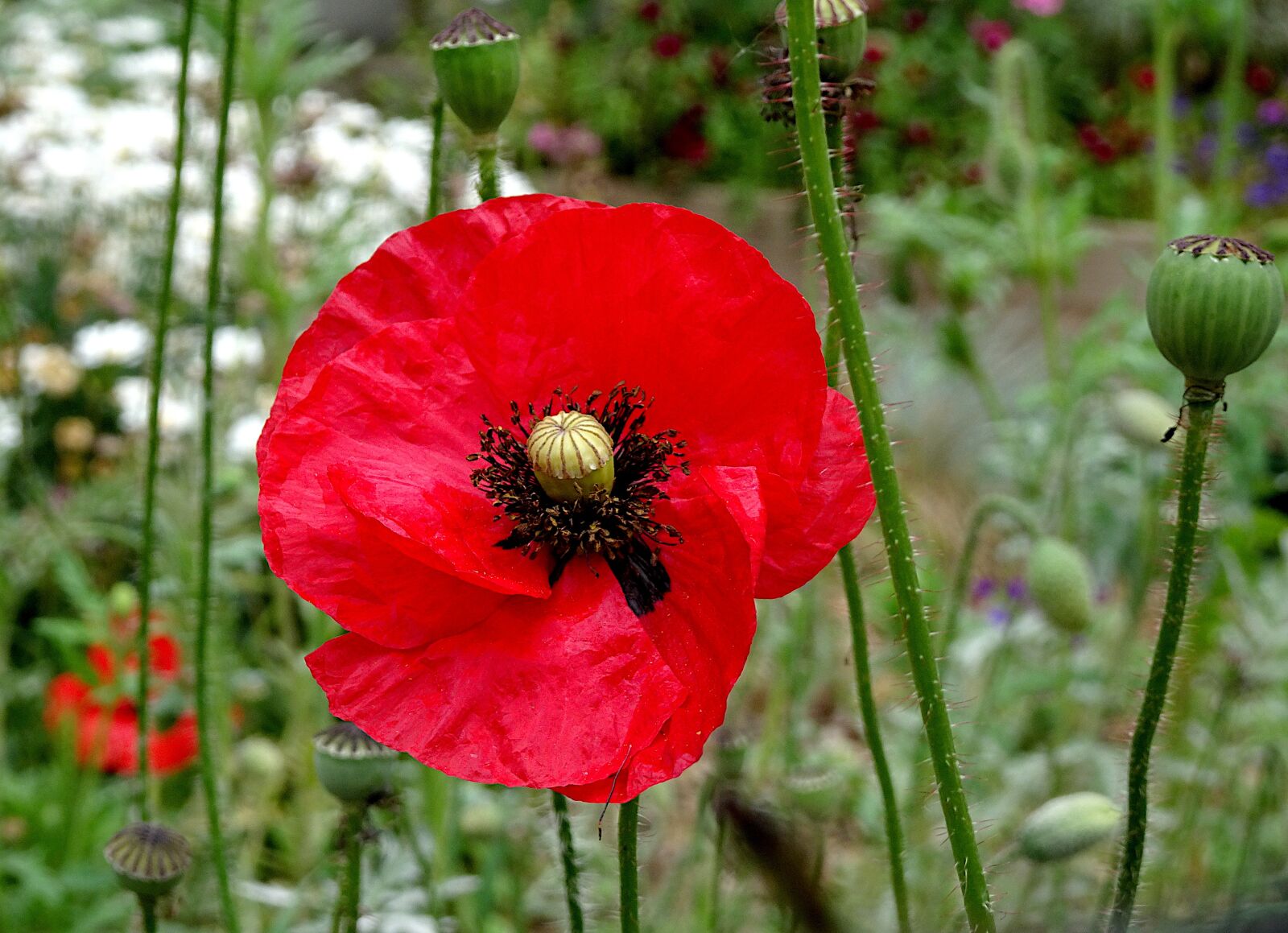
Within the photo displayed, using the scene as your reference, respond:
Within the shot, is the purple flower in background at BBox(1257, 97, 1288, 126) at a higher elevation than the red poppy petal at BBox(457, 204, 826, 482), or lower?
higher

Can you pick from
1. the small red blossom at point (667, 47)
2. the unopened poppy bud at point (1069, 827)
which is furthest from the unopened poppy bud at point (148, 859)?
the small red blossom at point (667, 47)

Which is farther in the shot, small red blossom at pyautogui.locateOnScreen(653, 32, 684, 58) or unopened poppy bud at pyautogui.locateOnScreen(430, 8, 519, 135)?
small red blossom at pyautogui.locateOnScreen(653, 32, 684, 58)

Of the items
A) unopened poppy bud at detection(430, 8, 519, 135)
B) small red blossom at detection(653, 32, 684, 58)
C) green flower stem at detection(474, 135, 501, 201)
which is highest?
small red blossom at detection(653, 32, 684, 58)

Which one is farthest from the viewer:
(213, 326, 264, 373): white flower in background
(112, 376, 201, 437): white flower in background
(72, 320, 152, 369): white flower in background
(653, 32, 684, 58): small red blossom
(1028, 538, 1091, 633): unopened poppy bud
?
(653, 32, 684, 58): small red blossom

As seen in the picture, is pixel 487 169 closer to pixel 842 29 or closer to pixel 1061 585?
pixel 842 29

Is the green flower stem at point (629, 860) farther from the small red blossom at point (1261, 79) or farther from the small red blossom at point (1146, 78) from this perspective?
the small red blossom at point (1261, 79)

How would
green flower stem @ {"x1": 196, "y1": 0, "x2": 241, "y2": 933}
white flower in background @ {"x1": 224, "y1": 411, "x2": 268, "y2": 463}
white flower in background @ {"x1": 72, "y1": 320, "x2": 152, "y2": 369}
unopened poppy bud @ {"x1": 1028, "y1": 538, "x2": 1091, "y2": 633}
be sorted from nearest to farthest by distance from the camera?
green flower stem @ {"x1": 196, "y1": 0, "x2": 241, "y2": 933} → unopened poppy bud @ {"x1": 1028, "y1": 538, "x2": 1091, "y2": 633} → white flower in background @ {"x1": 224, "y1": 411, "x2": 268, "y2": 463} → white flower in background @ {"x1": 72, "y1": 320, "x2": 152, "y2": 369}

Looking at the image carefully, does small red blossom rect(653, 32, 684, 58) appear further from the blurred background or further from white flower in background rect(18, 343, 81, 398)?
white flower in background rect(18, 343, 81, 398)

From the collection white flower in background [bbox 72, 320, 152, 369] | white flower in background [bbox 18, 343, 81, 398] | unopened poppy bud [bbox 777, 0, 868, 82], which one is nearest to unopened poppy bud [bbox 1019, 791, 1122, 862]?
unopened poppy bud [bbox 777, 0, 868, 82]
